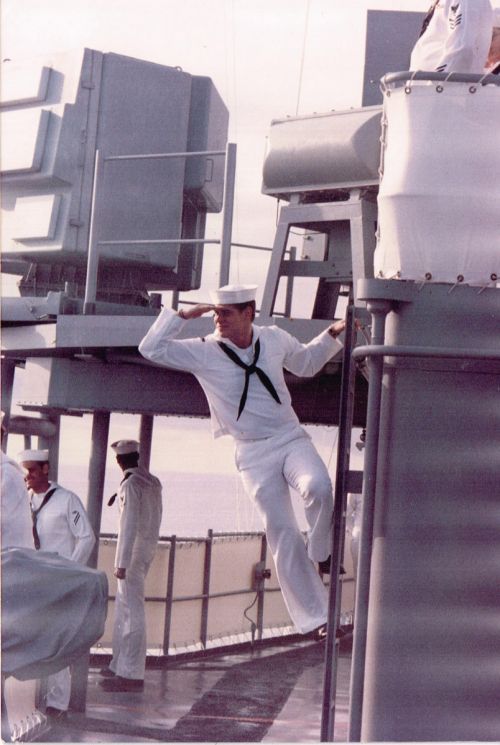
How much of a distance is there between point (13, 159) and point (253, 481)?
3117mm

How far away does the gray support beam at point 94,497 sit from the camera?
9.14 metres

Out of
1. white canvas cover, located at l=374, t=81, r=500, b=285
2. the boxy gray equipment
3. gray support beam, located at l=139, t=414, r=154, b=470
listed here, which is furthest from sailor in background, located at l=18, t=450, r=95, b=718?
white canvas cover, located at l=374, t=81, r=500, b=285

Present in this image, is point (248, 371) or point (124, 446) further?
point (124, 446)

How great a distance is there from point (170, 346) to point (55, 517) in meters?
2.95

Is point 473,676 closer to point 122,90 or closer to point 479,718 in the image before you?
point 479,718

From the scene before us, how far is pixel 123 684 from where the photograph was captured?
1018cm

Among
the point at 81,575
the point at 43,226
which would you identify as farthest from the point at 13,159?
the point at 81,575

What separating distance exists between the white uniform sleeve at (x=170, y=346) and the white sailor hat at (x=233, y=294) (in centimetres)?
20

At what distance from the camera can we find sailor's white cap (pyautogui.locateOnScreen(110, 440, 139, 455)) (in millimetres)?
Answer: 10203

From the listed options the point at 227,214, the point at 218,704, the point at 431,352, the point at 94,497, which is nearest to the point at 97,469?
the point at 94,497

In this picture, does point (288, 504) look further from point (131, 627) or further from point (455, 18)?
point (131, 627)

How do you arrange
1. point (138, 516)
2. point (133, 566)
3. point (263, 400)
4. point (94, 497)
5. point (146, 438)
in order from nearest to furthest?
point (263, 400) < point (94, 497) < point (138, 516) < point (133, 566) < point (146, 438)

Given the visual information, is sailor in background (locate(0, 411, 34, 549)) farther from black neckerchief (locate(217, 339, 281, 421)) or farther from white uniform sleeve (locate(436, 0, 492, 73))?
white uniform sleeve (locate(436, 0, 492, 73))

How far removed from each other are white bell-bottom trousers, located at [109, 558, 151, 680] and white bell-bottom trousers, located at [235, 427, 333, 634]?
4.81 meters
